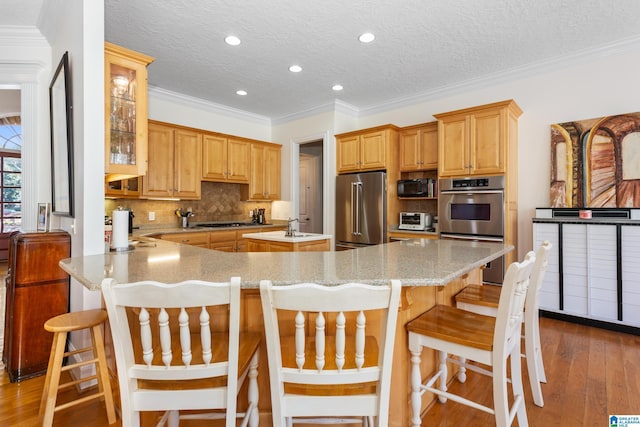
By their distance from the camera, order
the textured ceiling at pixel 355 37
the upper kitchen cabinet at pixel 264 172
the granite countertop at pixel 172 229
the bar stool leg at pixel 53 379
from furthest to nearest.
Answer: the upper kitchen cabinet at pixel 264 172
the granite countertop at pixel 172 229
the textured ceiling at pixel 355 37
the bar stool leg at pixel 53 379

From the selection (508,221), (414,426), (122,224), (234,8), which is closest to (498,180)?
(508,221)

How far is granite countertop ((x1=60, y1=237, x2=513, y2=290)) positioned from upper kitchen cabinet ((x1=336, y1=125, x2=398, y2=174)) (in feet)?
8.26

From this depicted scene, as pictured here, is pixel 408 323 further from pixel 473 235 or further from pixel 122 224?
pixel 473 235

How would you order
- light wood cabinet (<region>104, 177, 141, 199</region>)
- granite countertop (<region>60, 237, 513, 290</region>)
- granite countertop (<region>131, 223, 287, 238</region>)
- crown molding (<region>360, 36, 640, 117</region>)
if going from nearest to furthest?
granite countertop (<region>60, 237, 513, 290</region>) < crown molding (<region>360, 36, 640, 117</region>) < light wood cabinet (<region>104, 177, 141, 199</region>) < granite countertop (<region>131, 223, 287, 238</region>)

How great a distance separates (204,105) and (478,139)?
3928mm

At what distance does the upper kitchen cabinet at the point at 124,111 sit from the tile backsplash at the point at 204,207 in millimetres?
2143

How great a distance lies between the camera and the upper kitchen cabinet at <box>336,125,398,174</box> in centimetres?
445

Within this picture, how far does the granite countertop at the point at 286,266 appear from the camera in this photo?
1.33 metres

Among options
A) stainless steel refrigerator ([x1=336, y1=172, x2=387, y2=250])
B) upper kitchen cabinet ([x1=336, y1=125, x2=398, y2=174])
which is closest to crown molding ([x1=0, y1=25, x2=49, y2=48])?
upper kitchen cabinet ([x1=336, y1=125, x2=398, y2=174])

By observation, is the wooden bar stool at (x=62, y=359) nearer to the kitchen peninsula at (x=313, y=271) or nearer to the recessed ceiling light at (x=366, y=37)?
the kitchen peninsula at (x=313, y=271)

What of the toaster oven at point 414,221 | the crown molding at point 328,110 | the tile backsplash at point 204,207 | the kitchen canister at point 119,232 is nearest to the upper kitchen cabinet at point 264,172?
the tile backsplash at point 204,207

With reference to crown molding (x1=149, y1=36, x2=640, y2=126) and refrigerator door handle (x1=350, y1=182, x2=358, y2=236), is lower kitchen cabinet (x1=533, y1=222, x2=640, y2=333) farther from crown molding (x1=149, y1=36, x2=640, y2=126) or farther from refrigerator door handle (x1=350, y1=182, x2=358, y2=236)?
refrigerator door handle (x1=350, y1=182, x2=358, y2=236)

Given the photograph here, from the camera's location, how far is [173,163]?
441cm

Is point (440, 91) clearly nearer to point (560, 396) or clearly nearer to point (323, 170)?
point (323, 170)
